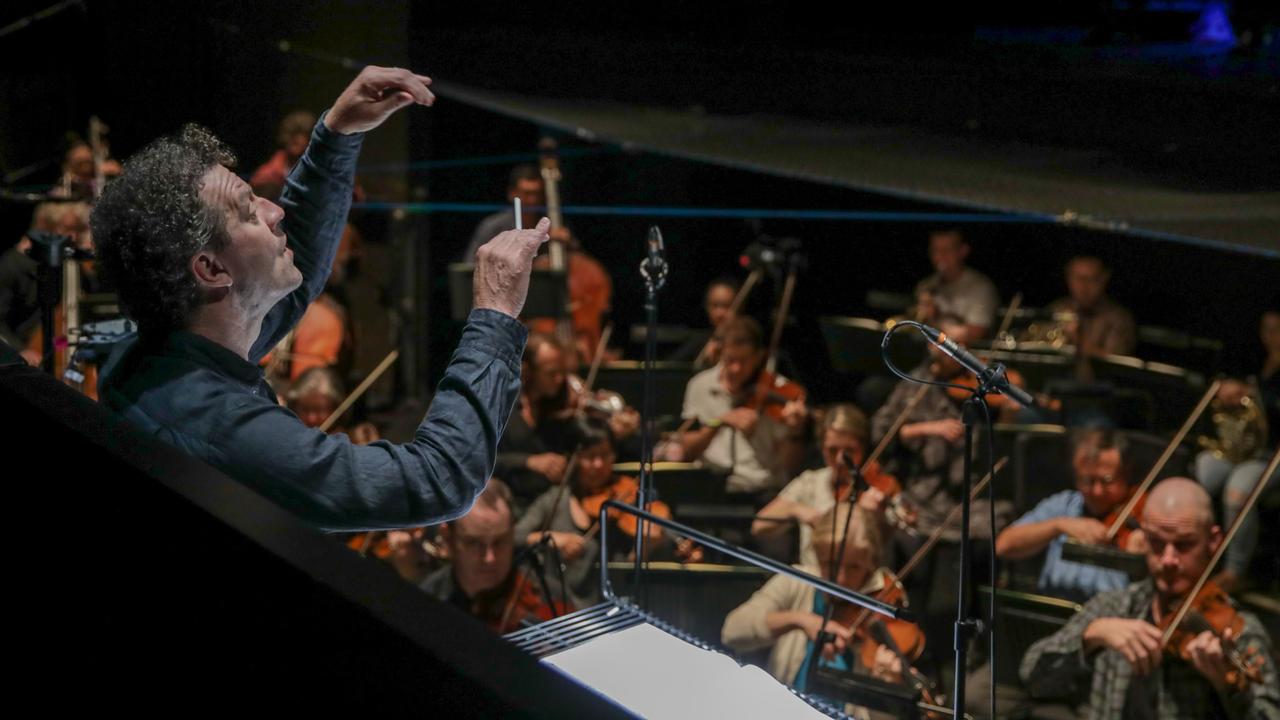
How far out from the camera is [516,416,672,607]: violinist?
4.12 metres

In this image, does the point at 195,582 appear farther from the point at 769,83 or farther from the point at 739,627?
the point at 769,83

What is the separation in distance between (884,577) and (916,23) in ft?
11.8

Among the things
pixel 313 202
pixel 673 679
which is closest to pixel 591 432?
pixel 313 202

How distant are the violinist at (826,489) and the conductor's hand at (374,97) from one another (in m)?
2.67

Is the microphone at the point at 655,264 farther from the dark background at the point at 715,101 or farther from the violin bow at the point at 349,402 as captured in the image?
the violin bow at the point at 349,402

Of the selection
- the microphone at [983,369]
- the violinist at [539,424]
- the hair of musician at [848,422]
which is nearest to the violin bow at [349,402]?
the violinist at [539,424]

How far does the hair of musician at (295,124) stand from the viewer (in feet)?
15.0

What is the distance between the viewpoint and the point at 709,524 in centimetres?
463

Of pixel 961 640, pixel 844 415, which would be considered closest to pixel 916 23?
pixel 844 415

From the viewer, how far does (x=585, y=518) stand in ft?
15.1

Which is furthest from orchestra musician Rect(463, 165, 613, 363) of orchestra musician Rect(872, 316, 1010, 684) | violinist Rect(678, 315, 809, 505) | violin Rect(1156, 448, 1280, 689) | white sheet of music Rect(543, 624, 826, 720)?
white sheet of music Rect(543, 624, 826, 720)

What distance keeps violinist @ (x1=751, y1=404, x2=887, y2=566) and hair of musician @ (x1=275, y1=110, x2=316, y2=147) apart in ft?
6.78

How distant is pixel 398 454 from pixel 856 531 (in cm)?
284

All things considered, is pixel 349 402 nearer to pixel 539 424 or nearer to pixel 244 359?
pixel 539 424
